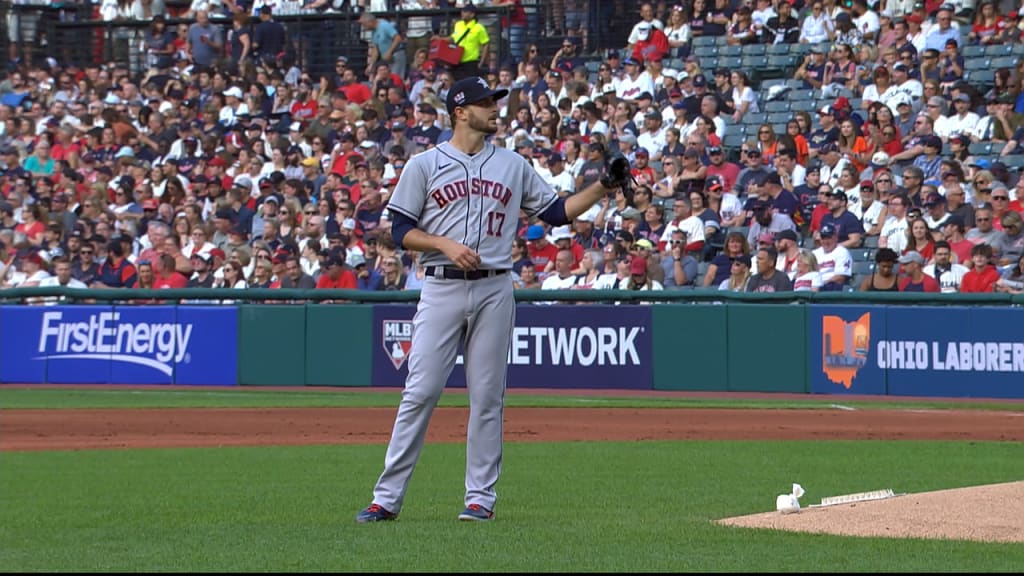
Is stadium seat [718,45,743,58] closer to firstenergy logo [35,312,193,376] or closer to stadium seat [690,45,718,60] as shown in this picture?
stadium seat [690,45,718,60]

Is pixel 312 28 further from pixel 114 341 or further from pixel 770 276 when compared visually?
pixel 770 276

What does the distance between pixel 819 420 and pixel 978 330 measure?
111 inches

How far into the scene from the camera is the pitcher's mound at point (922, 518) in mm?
6555

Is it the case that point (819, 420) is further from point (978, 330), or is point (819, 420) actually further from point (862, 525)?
point (862, 525)

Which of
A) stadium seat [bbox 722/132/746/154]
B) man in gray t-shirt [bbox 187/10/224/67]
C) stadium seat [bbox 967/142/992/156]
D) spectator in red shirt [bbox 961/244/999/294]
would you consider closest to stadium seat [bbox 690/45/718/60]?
stadium seat [bbox 722/132/746/154]

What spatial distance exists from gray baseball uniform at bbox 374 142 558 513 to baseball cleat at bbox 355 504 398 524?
0.03 meters

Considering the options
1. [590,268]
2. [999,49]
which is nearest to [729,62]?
[999,49]

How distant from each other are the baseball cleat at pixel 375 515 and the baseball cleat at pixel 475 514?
12.9 inches

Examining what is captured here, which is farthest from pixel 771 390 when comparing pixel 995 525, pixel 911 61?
pixel 995 525

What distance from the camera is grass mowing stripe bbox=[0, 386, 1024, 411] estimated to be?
16.4 metres

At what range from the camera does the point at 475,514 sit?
→ 6973mm

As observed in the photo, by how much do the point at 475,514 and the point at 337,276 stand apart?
1297 centimetres

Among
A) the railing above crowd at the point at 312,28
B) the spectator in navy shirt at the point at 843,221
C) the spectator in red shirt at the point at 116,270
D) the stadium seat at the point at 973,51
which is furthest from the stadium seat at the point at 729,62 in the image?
the spectator in red shirt at the point at 116,270

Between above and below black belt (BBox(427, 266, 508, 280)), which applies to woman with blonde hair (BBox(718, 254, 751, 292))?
below
